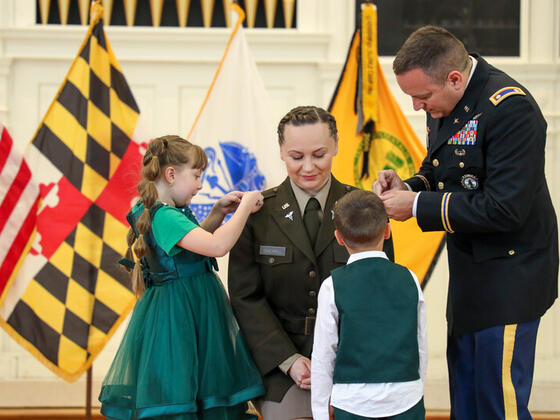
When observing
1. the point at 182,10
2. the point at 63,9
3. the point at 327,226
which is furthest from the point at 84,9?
the point at 327,226

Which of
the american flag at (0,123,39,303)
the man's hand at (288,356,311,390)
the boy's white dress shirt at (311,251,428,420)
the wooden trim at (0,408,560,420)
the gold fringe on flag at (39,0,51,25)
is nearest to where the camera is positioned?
the boy's white dress shirt at (311,251,428,420)

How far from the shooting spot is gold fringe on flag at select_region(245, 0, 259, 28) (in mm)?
3871

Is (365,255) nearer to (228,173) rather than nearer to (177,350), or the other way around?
(177,350)

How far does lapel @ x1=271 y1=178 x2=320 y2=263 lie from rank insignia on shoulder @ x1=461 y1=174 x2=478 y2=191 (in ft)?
1.44

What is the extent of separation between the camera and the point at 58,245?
2.92 meters

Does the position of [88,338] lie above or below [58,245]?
below

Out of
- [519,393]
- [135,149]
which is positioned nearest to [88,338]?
[135,149]

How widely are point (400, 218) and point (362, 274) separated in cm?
25

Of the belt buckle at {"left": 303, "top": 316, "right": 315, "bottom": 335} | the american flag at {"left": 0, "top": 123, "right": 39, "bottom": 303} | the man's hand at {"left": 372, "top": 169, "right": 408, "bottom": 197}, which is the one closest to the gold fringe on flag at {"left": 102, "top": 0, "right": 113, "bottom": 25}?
the american flag at {"left": 0, "top": 123, "right": 39, "bottom": 303}

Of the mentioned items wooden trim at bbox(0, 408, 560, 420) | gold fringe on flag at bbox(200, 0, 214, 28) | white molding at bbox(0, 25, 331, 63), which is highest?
gold fringe on flag at bbox(200, 0, 214, 28)

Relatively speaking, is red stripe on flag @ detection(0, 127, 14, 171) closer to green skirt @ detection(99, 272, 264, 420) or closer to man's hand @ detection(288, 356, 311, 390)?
green skirt @ detection(99, 272, 264, 420)

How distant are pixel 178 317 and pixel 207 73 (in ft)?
7.55

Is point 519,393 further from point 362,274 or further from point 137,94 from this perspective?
point 137,94

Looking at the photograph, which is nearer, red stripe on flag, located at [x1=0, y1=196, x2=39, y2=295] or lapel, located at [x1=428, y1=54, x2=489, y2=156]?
lapel, located at [x1=428, y1=54, x2=489, y2=156]
